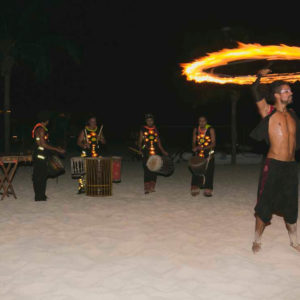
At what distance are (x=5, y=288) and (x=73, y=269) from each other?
31.1 inches

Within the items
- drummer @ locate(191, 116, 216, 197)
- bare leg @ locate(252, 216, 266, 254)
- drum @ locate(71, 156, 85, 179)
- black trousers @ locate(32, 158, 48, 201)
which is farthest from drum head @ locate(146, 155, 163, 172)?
bare leg @ locate(252, 216, 266, 254)

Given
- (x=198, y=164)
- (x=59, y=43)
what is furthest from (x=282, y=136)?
(x=59, y=43)

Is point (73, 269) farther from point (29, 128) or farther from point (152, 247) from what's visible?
point (29, 128)

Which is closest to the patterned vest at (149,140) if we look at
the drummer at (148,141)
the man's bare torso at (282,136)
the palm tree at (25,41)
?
the drummer at (148,141)

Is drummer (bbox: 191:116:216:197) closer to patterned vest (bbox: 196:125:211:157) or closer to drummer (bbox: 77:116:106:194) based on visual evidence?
patterned vest (bbox: 196:125:211:157)

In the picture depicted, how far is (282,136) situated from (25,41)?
1978 centimetres

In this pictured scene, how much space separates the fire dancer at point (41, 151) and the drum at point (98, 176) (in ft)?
2.52

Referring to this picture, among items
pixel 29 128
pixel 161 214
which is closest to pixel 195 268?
pixel 161 214

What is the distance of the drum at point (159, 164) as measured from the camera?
9961mm

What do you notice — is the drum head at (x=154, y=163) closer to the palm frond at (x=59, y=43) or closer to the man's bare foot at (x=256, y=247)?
the man's bare foot at (x=256, y=247)

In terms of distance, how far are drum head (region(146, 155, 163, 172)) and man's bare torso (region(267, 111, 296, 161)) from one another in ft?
15.4

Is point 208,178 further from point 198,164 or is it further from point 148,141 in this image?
point 148,141

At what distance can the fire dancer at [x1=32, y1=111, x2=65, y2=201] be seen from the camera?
29.3 ft

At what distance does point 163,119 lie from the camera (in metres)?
44.9
